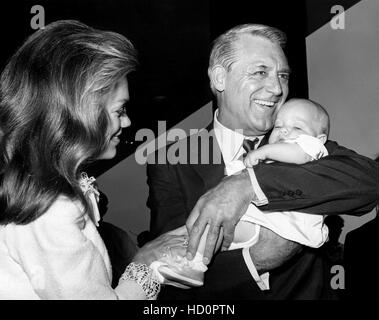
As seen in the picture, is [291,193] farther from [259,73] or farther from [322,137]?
[259,73]

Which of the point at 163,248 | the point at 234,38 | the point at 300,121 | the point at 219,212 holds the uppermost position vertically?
the point at 234,38

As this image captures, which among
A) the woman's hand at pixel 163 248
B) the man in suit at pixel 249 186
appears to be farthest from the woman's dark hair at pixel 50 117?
the man in suit at pixel 249 186

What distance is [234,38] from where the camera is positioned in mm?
2180

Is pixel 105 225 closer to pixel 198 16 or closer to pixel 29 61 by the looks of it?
pixel 29 61

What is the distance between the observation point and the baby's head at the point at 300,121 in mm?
1753

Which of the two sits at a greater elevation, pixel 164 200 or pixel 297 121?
pixel 297 121

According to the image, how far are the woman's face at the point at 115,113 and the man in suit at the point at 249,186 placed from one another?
0.33m

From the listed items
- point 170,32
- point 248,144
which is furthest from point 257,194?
point 170,32

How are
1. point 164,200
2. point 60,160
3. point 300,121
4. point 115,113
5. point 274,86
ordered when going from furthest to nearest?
point 274,86 < point 164,200 < point 300,121 < point 115,113 < point 60,160

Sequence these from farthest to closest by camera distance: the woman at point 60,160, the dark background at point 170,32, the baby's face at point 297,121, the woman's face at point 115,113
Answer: the dark background at point 170,32 → the baby's face at point 297,121 → the woman's face at point 115,113 → the woman at point 60,160

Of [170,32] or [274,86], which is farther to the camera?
[170,32]

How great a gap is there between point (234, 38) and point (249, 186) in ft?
2.56

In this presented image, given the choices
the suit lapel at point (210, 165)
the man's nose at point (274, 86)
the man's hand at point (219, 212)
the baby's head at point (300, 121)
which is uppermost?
the man's nose at point (274, 86)

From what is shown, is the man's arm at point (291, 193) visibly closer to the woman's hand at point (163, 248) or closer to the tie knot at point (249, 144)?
the woman's hand at point (163, 248)
